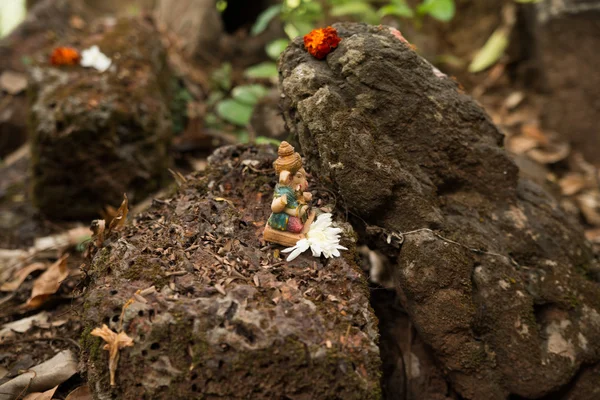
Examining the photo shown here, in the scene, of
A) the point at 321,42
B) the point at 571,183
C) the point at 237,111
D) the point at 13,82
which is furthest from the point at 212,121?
the point at 571,183

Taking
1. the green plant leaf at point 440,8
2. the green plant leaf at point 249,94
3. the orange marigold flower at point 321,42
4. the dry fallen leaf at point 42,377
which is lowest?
the dry fallen leaf at point 42,377

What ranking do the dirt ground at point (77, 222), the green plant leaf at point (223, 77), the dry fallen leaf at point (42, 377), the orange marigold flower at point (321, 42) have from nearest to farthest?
the dry fallen leaf at point (42, 377)
the orange marigold flower at point (321, 42)
the dirt ground at point (77, 222)
the green plant leaf at point (223, 77)

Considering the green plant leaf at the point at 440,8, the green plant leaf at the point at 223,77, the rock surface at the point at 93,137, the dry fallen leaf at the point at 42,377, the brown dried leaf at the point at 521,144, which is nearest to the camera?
the dry fallen leaf at the point at 42,377

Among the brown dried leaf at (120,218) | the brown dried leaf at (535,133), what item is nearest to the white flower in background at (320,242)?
the brown dried leaf at (120,218)

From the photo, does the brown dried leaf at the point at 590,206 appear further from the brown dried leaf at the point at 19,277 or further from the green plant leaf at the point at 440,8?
the brown dried leaf at the point at 19,277

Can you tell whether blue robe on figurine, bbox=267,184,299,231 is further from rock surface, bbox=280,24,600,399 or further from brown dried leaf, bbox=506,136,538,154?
brown dried leaf, bbox=506,136,538,154

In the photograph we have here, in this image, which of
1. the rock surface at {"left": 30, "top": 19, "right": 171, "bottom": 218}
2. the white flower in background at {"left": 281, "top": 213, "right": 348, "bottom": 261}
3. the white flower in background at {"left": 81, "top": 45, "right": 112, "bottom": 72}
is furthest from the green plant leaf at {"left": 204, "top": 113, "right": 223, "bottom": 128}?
the white flower in background at {"left": 281, "top": 213, "right": 348, "bottom": 261}

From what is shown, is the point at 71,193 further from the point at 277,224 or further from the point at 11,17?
the point at 11,17
